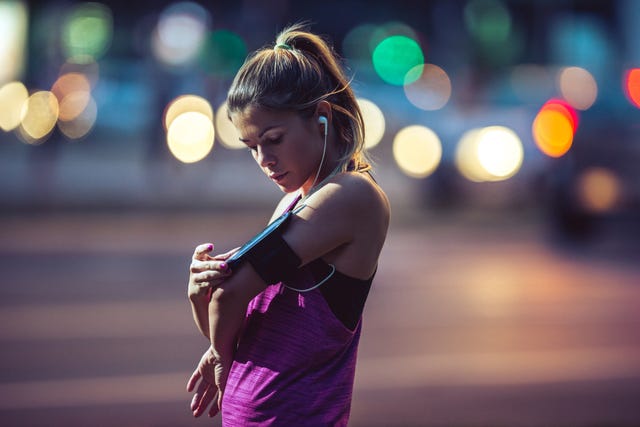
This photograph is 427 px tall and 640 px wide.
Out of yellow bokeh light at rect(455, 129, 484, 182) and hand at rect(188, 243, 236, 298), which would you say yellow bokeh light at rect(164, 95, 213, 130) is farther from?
hand at rect(188, 243, 236, 298)

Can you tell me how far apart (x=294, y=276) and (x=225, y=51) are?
81.9ft

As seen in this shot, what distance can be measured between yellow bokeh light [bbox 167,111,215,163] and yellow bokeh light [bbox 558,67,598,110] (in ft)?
24.1

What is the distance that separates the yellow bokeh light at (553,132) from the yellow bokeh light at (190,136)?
22.4 feet

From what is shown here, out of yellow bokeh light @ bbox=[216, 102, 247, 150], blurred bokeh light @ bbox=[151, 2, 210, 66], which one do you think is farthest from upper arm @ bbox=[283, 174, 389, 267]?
blurred bokeh light @ bbox=[151, 2, 210, 66]

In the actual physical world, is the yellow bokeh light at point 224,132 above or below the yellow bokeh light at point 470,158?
above

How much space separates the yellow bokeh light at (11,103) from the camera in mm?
22758

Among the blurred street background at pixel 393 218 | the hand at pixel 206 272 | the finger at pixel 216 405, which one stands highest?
the blurred street background at pixel 393 218

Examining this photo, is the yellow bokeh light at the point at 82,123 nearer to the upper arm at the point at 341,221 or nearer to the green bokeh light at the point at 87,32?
the green bokeh light at the point at 87,32

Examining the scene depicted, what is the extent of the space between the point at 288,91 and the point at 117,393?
4.06 m

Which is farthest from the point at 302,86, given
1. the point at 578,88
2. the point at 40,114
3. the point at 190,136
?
the point at 40,114

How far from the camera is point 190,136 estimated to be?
61.2ft

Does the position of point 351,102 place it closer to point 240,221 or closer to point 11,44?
point 240,221

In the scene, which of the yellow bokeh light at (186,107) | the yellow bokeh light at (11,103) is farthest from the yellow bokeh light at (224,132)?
the yellow bokeh light at (11,103)

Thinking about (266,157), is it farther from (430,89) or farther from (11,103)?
(11,103)
